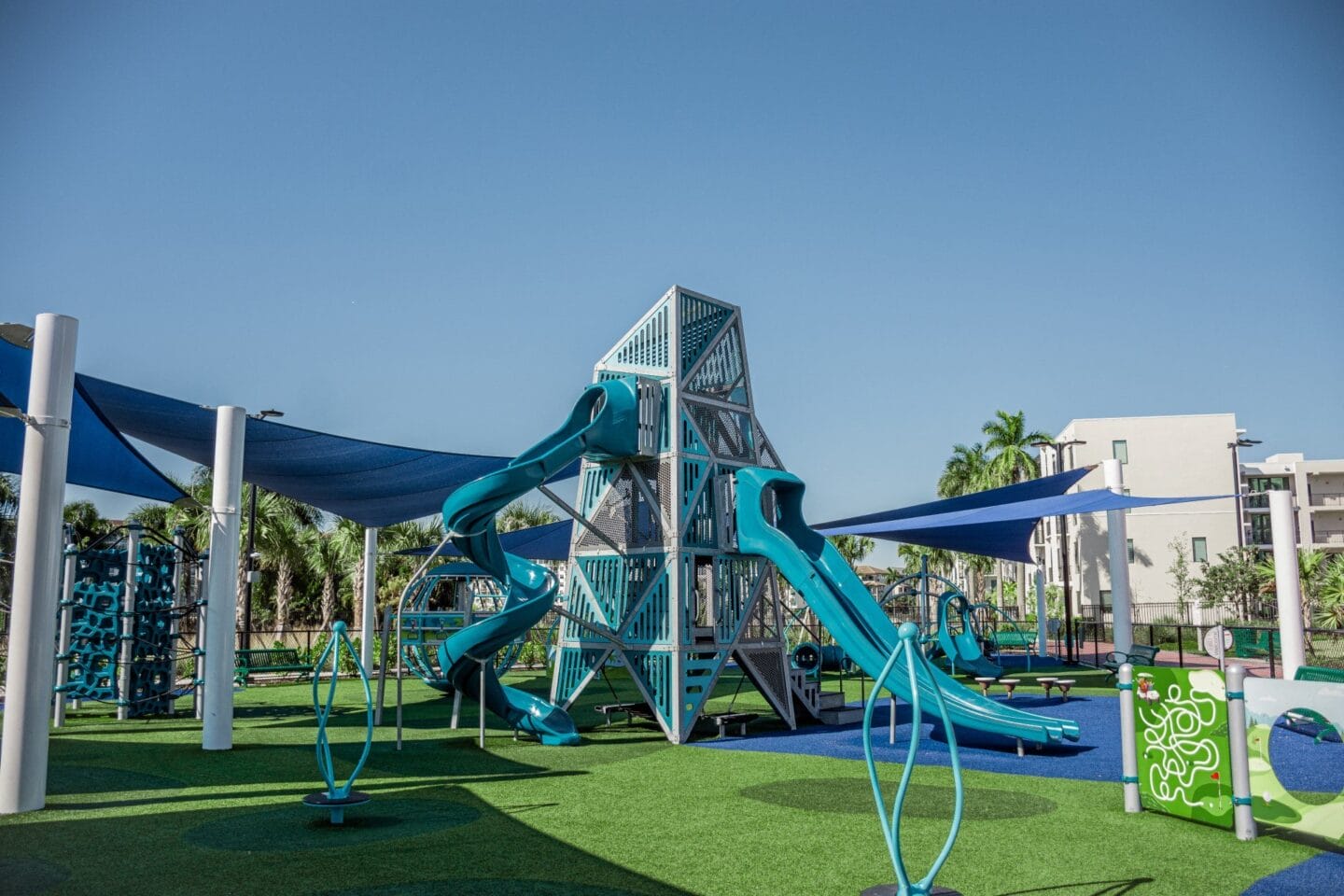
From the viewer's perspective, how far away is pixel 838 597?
39.2ft

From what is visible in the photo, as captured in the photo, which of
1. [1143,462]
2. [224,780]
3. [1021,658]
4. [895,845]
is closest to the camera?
[895,845]

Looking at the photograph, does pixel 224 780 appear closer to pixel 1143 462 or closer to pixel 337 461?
pixel 337 461

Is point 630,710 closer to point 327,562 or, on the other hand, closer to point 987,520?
point 987,520

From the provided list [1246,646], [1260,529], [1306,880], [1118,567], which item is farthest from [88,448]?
[1260,529]

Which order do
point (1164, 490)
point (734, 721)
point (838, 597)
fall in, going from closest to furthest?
point (838, 597), point (734, 721), point (1164, 490)

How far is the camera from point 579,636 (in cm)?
1360

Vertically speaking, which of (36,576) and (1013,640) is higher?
(36,576)

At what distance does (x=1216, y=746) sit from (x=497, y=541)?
7.86 m

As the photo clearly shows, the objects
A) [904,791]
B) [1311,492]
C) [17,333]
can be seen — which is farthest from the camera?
[1311,492]

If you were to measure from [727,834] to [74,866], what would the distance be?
4106 millimetres

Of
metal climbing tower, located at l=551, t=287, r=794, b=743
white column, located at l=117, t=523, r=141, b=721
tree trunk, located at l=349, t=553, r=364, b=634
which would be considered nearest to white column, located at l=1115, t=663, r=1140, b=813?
metal climbing tower, located at l=551, t=287, r=794, b=743

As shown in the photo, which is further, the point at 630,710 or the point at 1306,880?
the point at 630,710

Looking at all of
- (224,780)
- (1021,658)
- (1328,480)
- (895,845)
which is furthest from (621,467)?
(1328,480)

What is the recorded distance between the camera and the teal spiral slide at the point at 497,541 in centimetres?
1105
